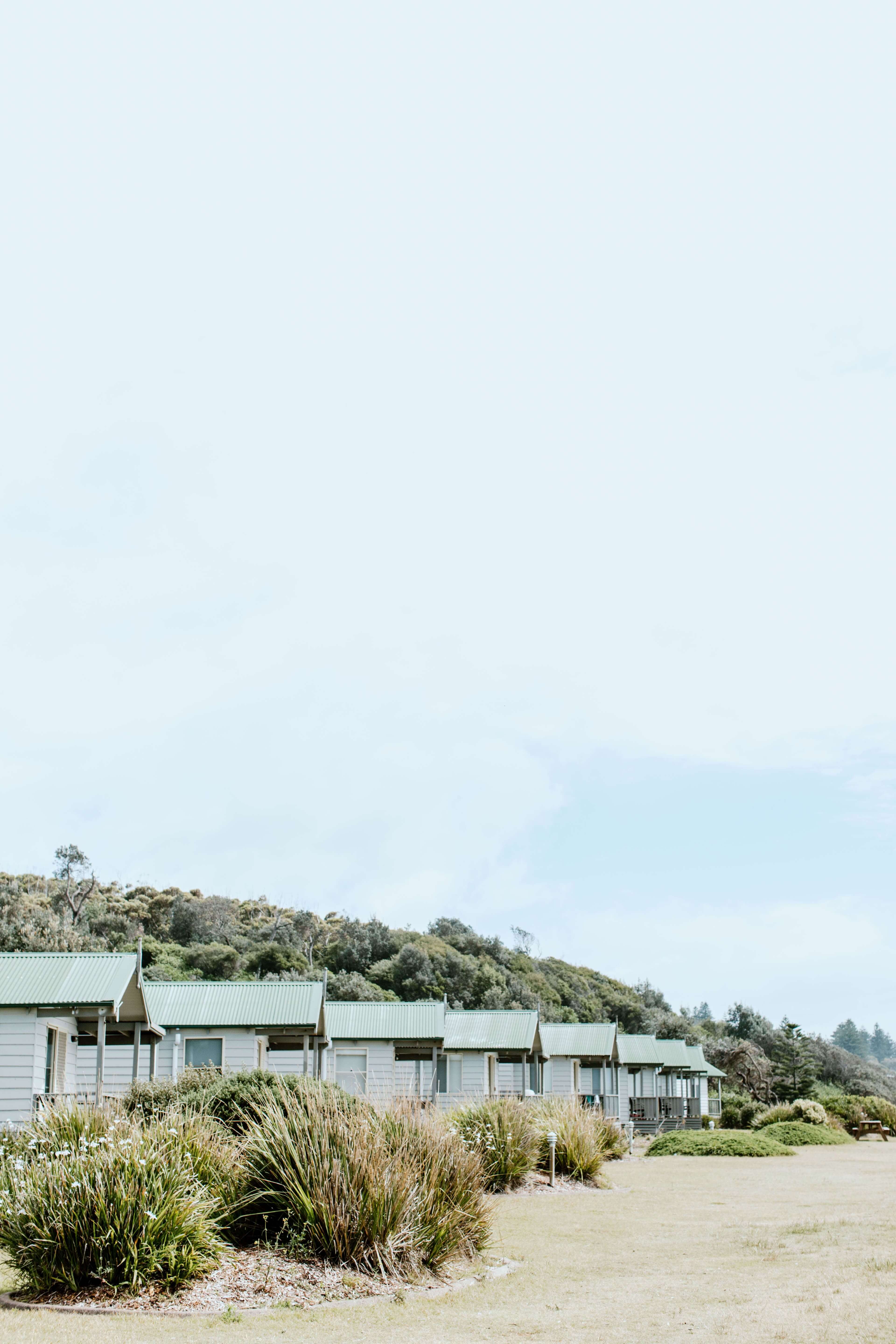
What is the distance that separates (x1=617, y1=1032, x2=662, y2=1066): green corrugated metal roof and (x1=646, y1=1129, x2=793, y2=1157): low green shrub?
14432 mm

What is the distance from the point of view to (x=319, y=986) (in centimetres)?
2650

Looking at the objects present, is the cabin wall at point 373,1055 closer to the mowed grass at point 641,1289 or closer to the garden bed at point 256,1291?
the mowed grass at point 641,1289

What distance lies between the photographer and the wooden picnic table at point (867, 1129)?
42.0 metres

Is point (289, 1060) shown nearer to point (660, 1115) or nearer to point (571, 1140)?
point (571, 1140)

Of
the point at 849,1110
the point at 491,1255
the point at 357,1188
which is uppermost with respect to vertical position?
the point at 357,1188

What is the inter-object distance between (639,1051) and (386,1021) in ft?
63.3

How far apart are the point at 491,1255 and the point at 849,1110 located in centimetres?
3686

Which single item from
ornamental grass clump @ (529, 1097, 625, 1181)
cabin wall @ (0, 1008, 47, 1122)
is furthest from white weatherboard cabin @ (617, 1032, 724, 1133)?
cabin wall @ (0, 1008, 47, 1122)

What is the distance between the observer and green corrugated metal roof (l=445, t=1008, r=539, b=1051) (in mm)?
33719

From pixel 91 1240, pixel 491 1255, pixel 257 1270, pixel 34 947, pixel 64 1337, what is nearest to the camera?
pixel 64 1337

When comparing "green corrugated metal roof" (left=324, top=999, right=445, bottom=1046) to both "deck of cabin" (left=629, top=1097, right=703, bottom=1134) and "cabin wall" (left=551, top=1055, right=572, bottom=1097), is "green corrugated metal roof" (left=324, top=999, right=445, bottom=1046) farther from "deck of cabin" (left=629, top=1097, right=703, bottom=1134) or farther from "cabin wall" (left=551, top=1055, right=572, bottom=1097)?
"deck of cabin" (left=629, top=1097, right=703, bottom=1134)

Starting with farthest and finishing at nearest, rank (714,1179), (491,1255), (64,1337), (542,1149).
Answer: (714,1179) < (542,1149) < (491,1255) < (64,1337)

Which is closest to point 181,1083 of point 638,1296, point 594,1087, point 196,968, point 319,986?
point 638,1296

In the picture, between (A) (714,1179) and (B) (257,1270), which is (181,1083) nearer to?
(B) (257,1270)
